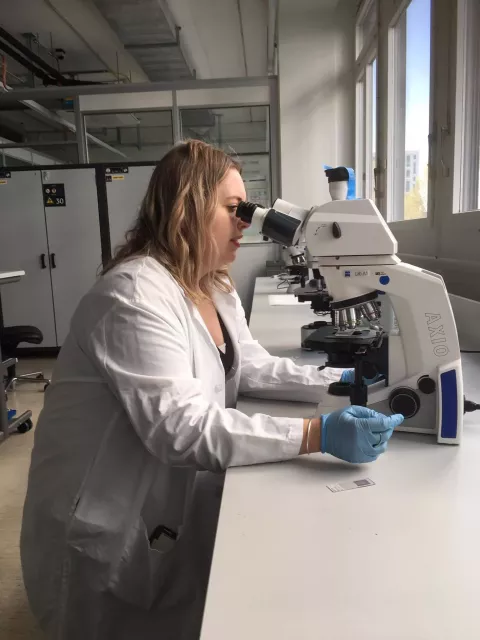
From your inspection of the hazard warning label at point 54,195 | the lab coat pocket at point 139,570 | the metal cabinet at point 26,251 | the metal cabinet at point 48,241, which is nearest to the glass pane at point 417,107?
the lab coat pocket at point 139,570

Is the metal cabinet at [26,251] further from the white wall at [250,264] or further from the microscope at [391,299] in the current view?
the microscope at [391,299]

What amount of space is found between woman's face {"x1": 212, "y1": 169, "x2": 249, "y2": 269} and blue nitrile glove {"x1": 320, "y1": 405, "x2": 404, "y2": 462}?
0.47 m

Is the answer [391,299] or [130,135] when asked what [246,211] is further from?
[130,135]

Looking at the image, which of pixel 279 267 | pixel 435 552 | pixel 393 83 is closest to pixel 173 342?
pixel 435 552

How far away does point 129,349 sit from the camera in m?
0.86

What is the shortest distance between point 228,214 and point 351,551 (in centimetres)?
73

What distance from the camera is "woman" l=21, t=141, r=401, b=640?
843 mm

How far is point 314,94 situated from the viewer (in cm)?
489

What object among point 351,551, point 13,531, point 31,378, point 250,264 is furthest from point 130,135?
point 351,551

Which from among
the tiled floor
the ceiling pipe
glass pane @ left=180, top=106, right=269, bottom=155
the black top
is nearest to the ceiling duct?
glass pane @ left=180, top=106, right=269, bottom=155

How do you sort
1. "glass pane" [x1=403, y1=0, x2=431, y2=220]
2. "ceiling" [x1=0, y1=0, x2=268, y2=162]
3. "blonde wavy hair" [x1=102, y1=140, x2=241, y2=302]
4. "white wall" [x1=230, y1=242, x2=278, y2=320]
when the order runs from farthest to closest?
"white wall" [x1=230, y1=242, x2=278, y2=320], "ceiling" [x1=0, y1=0, x2=268, y2=162], "glass pane" [x1=403, y1=0, x2=431, y2=220], "blonde wavy hair" [x1=102, y1=140, x2=241, y2=302]

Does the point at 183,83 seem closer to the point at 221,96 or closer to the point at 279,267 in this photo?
the point at 221,96

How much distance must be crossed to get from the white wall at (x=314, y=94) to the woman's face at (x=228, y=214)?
366 centimetres

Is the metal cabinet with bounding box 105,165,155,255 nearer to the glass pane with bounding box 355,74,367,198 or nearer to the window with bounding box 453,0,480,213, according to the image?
the glass pane with bounding box 355,74,367,198
